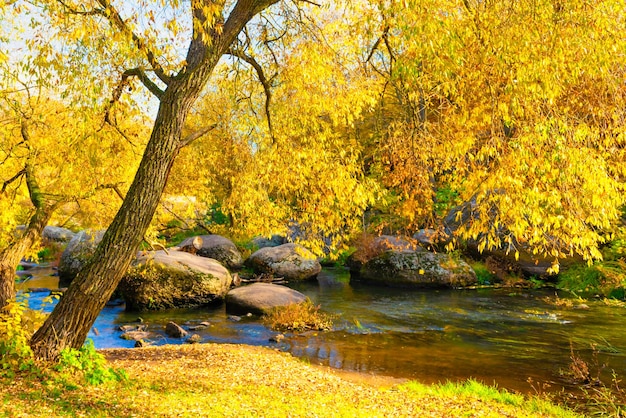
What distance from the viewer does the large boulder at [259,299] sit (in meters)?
15.9

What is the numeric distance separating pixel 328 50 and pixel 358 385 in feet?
22.1

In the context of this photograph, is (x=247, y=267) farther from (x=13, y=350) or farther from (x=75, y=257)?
(x=13, y=350)

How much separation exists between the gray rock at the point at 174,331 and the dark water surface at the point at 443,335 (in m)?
0.20

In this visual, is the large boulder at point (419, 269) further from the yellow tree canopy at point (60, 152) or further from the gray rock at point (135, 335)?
the yellow tree canopy at point (60, 152)

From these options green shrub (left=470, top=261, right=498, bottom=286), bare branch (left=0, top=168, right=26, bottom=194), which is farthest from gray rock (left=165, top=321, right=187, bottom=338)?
green shrub (left=470, top=261, right=498, bottom=286)

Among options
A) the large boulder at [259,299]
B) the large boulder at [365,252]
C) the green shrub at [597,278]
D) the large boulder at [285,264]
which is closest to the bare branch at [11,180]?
the large boulder at [259,299]

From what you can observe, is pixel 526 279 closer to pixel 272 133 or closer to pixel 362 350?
pixel 362 350

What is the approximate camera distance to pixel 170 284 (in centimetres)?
1703

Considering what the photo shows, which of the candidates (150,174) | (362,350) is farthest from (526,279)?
(150,174)

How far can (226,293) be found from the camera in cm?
1819

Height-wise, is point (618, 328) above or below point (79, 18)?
below

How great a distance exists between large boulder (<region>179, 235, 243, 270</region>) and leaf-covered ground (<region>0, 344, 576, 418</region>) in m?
13.7

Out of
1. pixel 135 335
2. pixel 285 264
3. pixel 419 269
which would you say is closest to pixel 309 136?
pixel 135 335

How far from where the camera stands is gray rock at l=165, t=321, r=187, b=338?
13.7 metres
